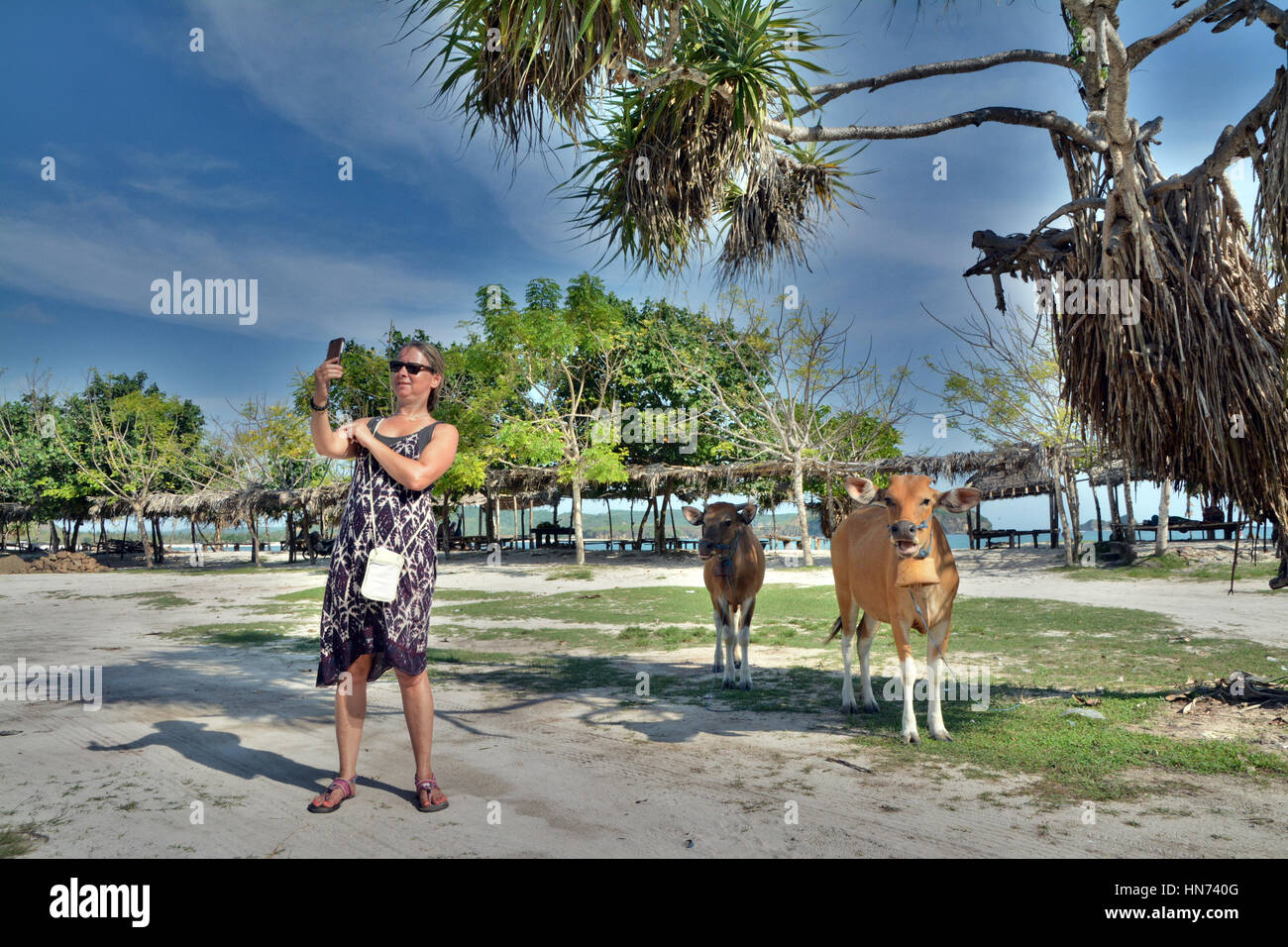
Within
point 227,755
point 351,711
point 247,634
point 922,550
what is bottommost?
point 247,634

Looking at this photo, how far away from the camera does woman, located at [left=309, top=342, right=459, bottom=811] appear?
11.8ft

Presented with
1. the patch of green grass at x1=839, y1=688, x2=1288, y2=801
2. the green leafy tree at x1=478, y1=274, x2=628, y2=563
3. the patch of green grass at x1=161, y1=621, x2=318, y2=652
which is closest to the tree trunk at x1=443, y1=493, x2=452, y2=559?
the green leafy tree at x1=478, y1=274, x2=628, y2=563

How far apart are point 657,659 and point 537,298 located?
18.2m

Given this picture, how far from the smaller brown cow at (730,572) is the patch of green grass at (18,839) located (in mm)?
5058

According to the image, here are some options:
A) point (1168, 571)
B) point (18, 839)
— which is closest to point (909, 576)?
point (18, 839)

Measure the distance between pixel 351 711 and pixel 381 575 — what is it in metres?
0.84

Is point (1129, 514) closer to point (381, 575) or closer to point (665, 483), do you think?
point (665, 483)

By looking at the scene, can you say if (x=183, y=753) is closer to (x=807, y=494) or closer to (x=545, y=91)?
(x=545, y=91)

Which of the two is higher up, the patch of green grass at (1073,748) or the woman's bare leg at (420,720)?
the woman's bare leg at (420,720)

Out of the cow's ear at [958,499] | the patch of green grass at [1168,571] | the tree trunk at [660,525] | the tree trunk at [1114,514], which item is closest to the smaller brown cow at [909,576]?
the cow's ear at [958,499]

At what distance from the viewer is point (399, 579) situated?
11.9ft

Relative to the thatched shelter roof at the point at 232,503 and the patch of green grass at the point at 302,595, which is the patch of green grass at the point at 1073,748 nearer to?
the patch of green grass at the point at 302,595

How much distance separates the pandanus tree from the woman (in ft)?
7.57

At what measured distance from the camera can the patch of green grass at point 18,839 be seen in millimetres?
3088
